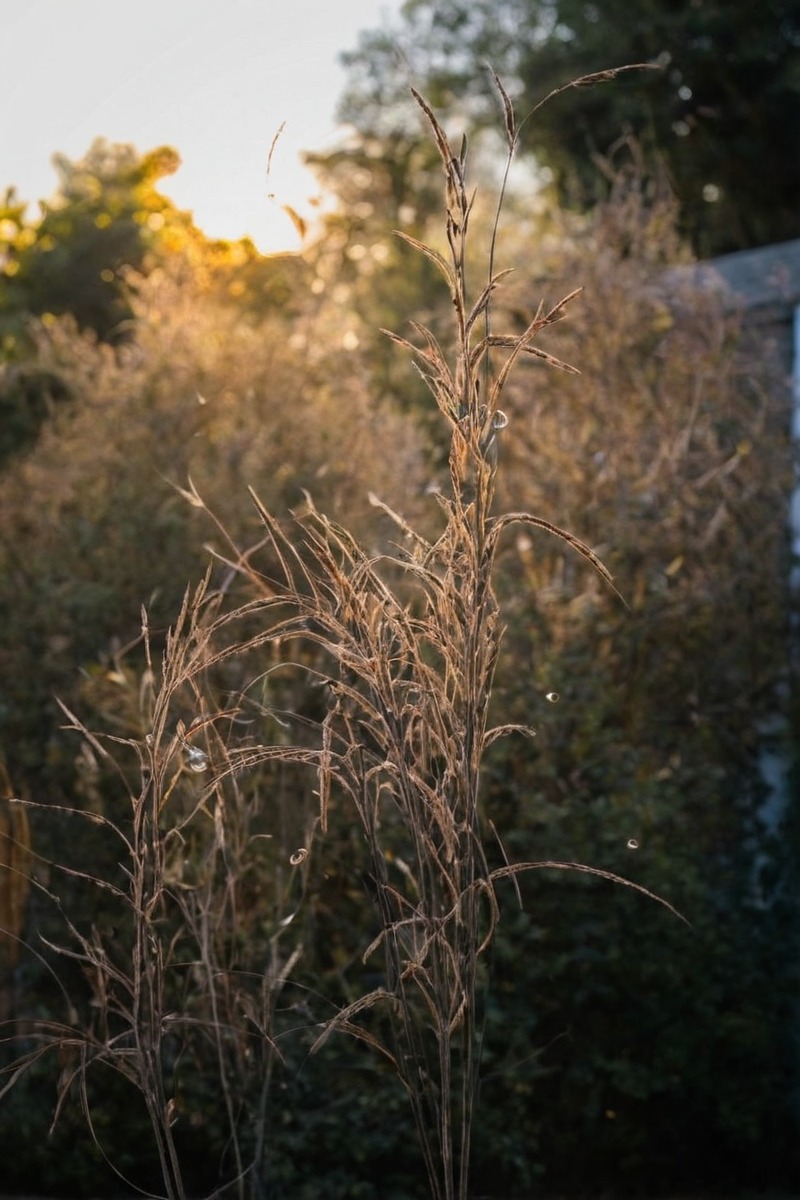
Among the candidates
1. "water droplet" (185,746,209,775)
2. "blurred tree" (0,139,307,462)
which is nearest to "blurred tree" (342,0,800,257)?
"blurred tree" (0,139,307,462)

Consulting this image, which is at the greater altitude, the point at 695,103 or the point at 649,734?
the point at 695,103

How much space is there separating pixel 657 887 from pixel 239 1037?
1.70 meters

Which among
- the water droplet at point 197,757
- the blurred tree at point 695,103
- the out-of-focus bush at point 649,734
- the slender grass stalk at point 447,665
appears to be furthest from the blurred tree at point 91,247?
the slender grass stalk at point 447,665

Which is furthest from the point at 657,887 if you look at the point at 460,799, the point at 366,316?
the point at 366,316

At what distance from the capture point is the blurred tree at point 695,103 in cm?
1481

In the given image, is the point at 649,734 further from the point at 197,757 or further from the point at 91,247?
the point at 91,247

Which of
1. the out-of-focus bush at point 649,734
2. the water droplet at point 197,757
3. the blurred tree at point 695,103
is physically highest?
the blurred tree at point 695,103

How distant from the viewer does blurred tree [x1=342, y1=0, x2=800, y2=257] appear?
14812 mm

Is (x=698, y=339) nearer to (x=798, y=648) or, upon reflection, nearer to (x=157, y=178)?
(x=798, y=648)

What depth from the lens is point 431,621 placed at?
2.30 meters

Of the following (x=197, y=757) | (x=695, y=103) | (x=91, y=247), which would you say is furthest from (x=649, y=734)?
(x=695, y=103)

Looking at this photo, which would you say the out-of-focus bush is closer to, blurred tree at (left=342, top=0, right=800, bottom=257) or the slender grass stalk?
the slender grass stalk

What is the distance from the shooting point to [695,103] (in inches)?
612

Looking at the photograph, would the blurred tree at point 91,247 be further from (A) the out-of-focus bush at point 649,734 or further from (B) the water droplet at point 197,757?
(B) the water droplet at point 197,757
